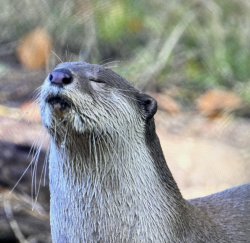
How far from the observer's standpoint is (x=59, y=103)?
110 inches

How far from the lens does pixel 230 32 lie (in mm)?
6867

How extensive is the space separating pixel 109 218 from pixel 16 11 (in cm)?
440

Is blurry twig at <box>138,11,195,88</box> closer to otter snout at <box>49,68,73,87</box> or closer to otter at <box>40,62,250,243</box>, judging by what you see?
otter at <box>40,62,250,243</box>

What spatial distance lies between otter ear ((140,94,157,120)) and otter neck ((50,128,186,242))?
98mm

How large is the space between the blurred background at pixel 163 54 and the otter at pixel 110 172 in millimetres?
2089

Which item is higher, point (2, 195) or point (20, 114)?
point (20, 114)

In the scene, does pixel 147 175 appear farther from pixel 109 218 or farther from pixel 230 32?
pixel 230 32

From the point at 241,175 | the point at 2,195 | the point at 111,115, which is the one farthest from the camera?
the point at 241,175

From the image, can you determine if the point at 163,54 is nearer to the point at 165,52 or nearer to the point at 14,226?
the point at 165,52

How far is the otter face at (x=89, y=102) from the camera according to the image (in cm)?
278

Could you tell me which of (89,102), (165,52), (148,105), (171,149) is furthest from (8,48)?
(89,102)

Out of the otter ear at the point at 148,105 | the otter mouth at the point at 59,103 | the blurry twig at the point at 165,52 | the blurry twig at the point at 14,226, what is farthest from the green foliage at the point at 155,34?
the otter mouth at the point at 59,103

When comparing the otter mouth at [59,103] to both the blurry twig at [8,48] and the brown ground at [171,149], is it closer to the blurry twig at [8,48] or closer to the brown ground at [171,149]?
the brown ground at [171,149]

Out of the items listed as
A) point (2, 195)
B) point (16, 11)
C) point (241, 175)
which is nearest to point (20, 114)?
point (2, 195)
